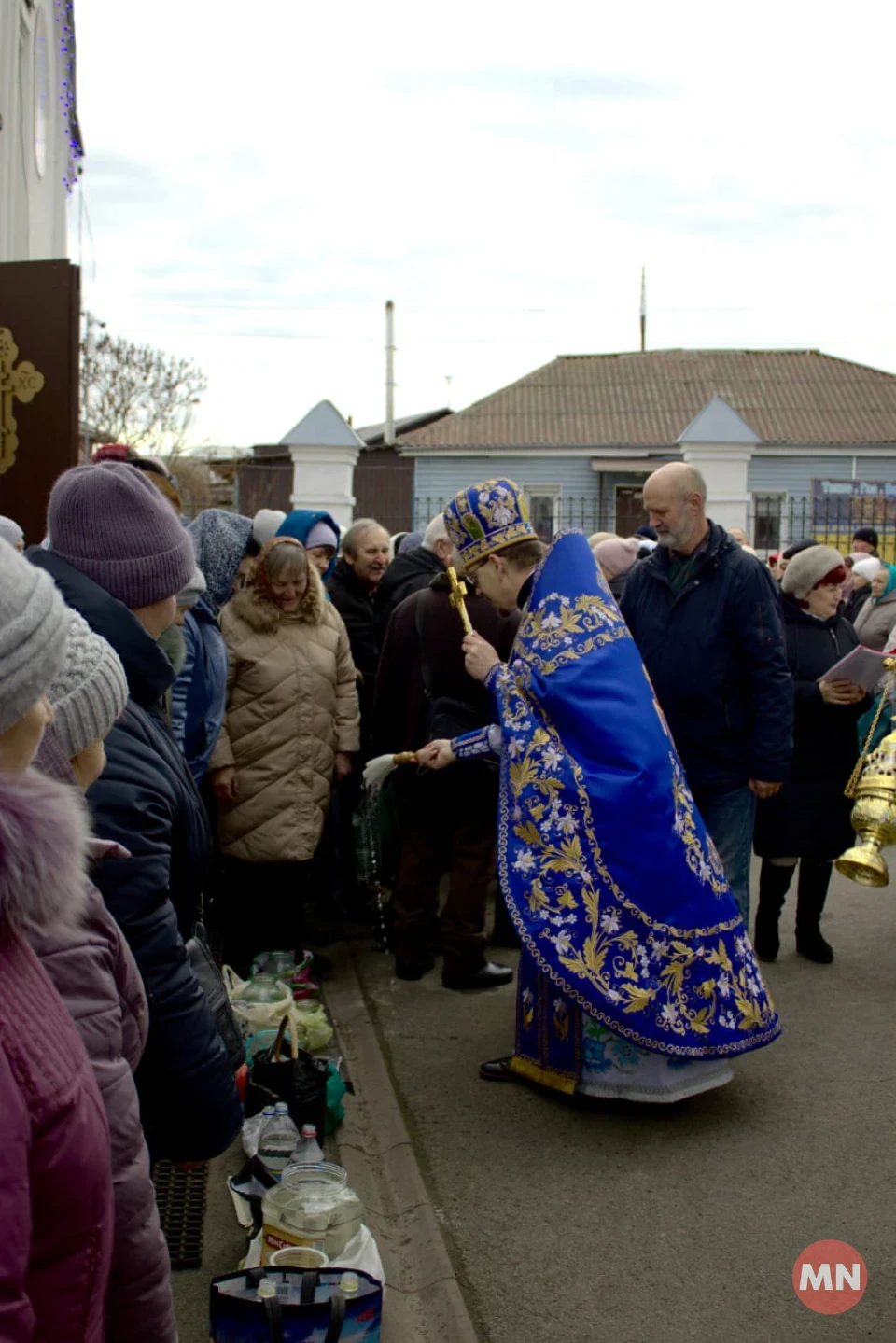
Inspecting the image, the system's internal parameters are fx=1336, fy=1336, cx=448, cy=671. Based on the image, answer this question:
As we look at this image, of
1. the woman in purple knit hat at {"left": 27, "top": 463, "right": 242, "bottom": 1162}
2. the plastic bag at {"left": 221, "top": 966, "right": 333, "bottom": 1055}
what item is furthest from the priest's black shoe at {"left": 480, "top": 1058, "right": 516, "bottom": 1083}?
the woman in purple knit hat at {"left": 27, "top": 463, "right": 242, "bottom": 1162}

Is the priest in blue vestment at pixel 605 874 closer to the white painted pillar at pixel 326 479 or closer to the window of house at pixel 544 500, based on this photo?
the white painted pillar at pixel 326 479

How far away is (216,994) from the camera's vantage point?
247cm

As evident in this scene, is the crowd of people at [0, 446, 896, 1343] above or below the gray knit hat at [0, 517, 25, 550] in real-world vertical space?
below

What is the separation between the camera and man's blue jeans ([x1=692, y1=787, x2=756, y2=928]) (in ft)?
16.9

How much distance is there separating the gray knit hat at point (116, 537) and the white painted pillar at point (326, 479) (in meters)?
10.1

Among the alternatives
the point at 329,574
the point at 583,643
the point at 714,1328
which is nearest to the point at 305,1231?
the point at 714,1328

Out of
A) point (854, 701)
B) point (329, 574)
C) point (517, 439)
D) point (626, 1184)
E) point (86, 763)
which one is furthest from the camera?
point (517, 439)

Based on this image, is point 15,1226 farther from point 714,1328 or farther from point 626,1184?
point 626,1184

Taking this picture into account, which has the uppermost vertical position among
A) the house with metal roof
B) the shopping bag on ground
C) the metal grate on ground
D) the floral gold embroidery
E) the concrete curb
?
the house with metal roof

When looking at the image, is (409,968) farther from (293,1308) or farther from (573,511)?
(573,511)

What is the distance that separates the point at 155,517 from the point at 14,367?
6.42 feet

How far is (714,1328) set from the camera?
312 centimetres

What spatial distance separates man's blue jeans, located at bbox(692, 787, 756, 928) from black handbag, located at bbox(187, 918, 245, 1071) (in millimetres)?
2907

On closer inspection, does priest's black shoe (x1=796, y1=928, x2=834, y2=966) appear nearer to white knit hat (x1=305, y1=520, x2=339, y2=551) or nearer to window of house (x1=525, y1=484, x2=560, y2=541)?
white knit hat (x1=305, y1=520, x2=339, y2=551)
